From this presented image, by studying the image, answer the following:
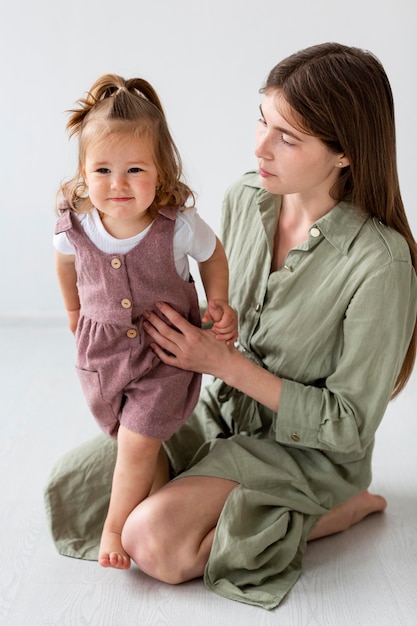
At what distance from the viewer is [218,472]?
2066mm

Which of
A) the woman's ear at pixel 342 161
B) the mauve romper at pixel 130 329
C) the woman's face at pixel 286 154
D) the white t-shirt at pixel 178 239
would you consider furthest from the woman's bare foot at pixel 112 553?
the woman's ear at pixel 342 161

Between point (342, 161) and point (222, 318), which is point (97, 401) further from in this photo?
point (342, 161)

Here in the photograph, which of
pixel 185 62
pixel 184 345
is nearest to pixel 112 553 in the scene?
pixel 184 345

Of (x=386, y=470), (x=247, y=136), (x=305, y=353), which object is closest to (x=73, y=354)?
(x=247, y=136)

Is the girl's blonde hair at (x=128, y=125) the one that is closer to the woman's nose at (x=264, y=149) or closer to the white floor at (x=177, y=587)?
the woman's nose at (x=264, y=149)

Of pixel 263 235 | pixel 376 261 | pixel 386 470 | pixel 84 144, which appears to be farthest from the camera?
pixel 386 470

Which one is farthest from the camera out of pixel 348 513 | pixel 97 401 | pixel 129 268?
pixel 348 513

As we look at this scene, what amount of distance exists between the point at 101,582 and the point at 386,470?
0.93 meters

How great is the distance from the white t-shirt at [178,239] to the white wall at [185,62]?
1692 mm

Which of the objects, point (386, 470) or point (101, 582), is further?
point (386, 470)

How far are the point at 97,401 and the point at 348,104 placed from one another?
2.64 ft

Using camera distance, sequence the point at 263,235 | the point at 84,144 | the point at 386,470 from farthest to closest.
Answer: the point at 386,470 → the point at 263,235 → the point at 84,144

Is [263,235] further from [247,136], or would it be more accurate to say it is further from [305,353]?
[247,136]

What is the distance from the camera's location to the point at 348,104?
1928 mm
